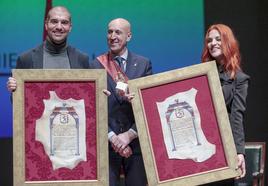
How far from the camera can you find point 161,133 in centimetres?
303

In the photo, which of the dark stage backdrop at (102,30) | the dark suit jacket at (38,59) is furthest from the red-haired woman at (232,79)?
the dark stage backdrop at (102,30)

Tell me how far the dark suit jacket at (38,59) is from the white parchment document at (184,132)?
61 cm

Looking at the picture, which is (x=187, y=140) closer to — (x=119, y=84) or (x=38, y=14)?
(x=119, y=84)

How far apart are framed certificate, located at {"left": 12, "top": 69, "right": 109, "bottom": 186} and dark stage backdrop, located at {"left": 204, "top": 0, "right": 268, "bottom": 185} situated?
7.63ft

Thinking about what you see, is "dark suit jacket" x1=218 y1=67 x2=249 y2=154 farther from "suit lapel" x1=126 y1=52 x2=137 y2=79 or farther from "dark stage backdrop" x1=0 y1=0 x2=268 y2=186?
"dark stage backdrop" x1=0 y1=0 x2=268 y2=186

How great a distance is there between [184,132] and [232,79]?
0.38 metres

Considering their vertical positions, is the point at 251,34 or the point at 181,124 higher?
the point at 251,34

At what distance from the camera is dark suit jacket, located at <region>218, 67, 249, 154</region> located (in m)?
2.95

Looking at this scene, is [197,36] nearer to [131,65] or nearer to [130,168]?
[131,65]

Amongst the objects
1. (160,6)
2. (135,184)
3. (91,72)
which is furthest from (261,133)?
(91,72)

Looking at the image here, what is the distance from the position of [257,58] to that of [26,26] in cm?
211

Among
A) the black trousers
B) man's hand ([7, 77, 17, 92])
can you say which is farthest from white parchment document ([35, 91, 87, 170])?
the black trousers

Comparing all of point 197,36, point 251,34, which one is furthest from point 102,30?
point 251,34

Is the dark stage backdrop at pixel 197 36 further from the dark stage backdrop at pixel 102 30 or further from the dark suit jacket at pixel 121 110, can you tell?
the dark suit jacket at pixel 121 110
